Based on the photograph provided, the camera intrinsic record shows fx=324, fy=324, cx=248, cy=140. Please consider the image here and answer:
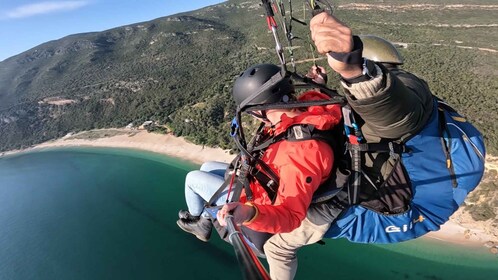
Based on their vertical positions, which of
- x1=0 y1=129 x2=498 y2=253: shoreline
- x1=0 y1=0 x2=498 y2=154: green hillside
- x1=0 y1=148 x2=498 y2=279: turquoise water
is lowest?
x1=0 y1=148 x2=498 y2=279: turquoise water

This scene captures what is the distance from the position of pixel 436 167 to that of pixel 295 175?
2.67 feet

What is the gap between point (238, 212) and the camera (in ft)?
5.40

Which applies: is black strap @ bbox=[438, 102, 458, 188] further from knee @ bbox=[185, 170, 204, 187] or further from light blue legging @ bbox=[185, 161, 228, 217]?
knee @ bbox=[185, 170, 204, 187]

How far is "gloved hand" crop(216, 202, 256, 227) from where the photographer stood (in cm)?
162

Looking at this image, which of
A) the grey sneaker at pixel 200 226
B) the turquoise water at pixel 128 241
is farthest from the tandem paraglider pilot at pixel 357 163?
the turquoise water at pixel 128 241

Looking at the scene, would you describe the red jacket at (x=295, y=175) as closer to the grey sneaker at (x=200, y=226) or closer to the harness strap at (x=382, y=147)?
the harness strap at (x=382, y=147)

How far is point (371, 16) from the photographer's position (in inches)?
1928

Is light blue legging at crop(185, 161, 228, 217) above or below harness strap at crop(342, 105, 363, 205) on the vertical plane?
below

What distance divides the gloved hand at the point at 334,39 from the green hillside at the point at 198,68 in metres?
22.0

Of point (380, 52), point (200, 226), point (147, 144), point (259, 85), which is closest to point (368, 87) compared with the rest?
point (380, 52)

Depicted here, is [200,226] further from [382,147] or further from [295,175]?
[382,147]

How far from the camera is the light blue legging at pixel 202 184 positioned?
3389 millimetres

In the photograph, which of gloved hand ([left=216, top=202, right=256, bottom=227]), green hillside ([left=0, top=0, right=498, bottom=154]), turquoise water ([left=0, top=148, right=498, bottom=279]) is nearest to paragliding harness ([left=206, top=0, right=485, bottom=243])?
gloved hand ([left=216, top=202, right=256, bottom=227])

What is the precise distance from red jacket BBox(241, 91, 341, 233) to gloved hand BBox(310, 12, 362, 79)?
0.68 metres
